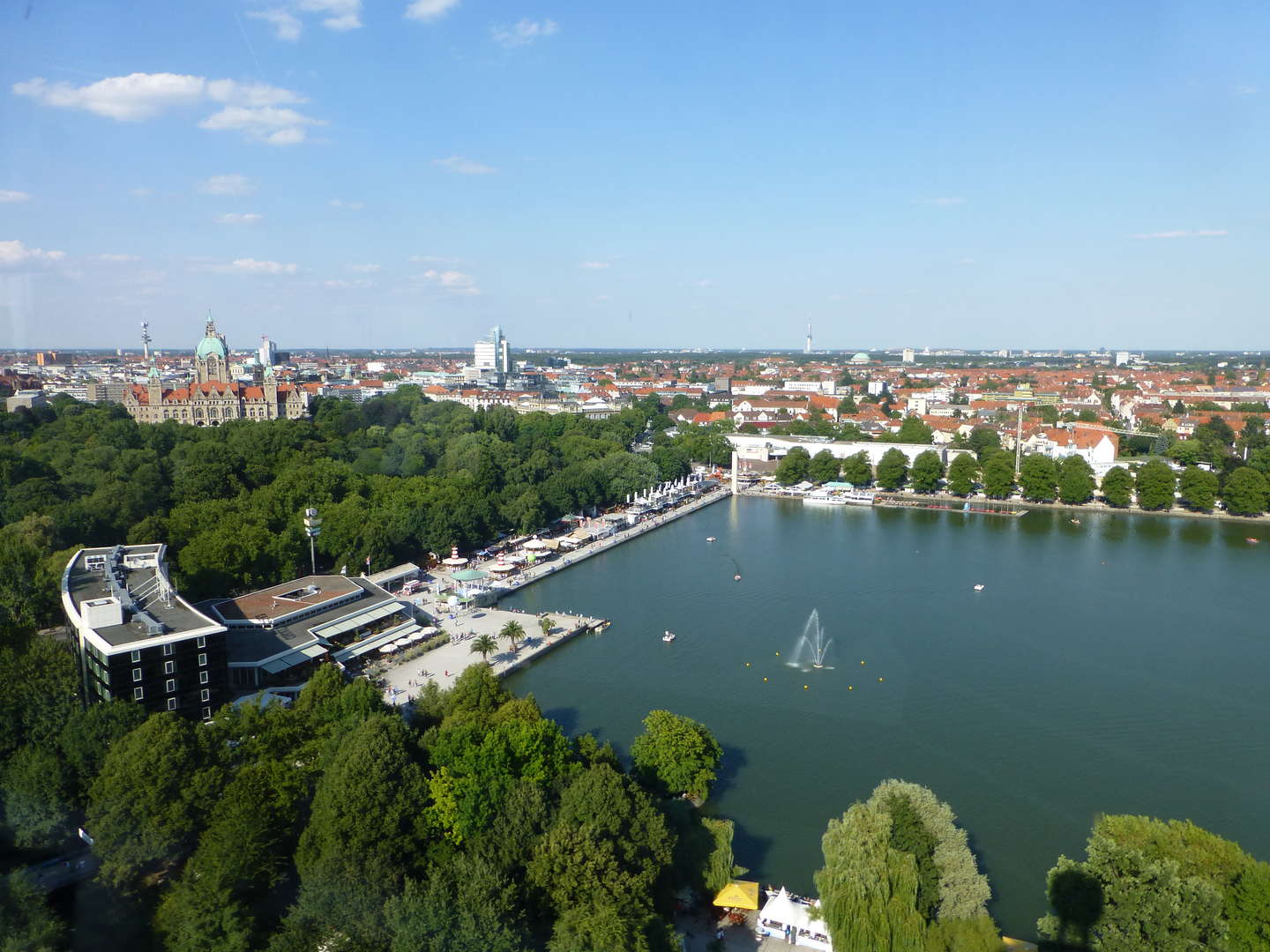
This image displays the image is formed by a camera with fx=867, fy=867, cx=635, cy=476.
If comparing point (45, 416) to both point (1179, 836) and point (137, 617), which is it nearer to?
point (137, 617)

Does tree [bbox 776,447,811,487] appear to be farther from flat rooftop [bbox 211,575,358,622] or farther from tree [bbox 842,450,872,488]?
flat rooftop [bbox 211,575,358,622]

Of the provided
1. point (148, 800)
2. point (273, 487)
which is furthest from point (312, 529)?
point (148, 800)

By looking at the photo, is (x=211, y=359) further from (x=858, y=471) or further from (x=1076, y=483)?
(x=1076, y=483)

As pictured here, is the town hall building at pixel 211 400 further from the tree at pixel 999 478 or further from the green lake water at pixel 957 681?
the tree at pixel 999 478

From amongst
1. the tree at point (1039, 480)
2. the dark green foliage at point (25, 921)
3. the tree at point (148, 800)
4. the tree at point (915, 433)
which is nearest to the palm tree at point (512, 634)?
the tree at point (148, 800)

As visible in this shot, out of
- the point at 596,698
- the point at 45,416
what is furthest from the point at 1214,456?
the point at 45,416
